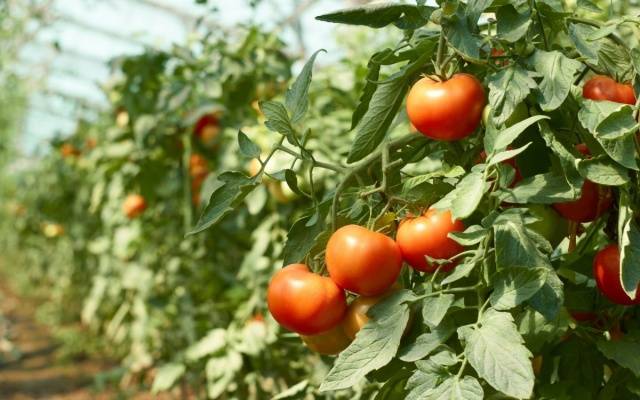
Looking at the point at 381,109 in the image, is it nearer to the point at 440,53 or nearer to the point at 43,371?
the point at 440,53

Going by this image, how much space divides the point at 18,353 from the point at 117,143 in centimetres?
264

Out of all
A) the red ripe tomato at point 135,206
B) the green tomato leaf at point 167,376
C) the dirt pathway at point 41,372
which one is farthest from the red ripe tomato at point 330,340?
the dirt pathway at point 41,372

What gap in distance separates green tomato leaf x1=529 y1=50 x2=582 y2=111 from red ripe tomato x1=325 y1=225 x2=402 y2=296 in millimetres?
184

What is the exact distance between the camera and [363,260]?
2.18ft

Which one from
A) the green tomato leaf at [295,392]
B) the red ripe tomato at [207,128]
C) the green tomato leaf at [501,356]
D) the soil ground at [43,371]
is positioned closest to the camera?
the green tomato leaf at [501,356]

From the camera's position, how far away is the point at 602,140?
62 centimetres

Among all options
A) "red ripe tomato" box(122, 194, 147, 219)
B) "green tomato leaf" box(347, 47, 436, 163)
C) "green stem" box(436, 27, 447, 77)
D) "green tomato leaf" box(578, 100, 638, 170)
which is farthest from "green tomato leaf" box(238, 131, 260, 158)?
"red ripe tomato" box(122, 194, 147, 219)

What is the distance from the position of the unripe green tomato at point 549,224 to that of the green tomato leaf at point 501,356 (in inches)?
4.8

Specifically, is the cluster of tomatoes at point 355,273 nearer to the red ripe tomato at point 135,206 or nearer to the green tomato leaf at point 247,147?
the green tomato leaf at point 247,147

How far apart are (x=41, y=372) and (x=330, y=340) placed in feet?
12.4

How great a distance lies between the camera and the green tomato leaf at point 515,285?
2.00 feet

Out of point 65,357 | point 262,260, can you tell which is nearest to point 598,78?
point 262,260

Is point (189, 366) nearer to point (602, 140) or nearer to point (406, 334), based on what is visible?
point (406, 334)

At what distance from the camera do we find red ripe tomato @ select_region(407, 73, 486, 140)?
668 millimetres
